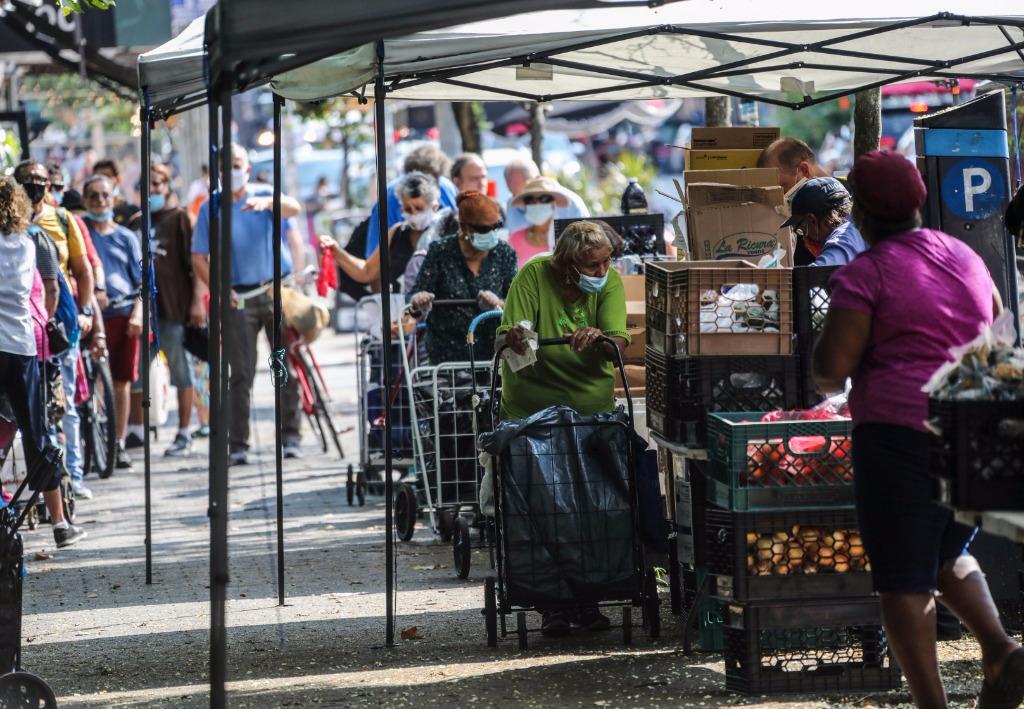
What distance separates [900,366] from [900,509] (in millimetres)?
442

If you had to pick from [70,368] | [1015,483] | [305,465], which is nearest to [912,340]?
[1015,483]

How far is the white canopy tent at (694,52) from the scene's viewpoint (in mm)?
7375

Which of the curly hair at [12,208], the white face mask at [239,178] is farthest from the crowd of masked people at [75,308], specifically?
the white face mask at [239,178]

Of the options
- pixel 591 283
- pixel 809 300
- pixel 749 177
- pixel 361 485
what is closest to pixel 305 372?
pixel 361 485

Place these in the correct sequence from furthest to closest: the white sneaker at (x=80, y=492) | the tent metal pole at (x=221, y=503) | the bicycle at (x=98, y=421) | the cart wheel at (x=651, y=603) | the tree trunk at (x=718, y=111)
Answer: the bicycle at (x=98, y=421) < the tree trunk at (x=718, y=111) < the white sneaker at (x=80, y=492) < the cart wheel at (x=651, y=603) < the tent metal pole at (x=221, y=503)

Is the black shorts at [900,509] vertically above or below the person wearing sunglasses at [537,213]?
below

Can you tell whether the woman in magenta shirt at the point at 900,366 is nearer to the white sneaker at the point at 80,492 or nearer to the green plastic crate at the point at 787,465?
the green plastic crate at the point at 787,465

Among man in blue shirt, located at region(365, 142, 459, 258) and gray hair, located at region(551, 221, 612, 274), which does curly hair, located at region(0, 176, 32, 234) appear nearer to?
man in blue shirt, located at region(365, 142, 459, 258)

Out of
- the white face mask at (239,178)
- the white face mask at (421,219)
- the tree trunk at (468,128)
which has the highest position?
the tree trunk at (468,128)

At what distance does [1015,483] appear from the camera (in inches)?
187

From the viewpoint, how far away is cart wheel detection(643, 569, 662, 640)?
7.31m

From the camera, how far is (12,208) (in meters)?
9.62

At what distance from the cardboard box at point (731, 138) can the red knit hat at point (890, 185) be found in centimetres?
424

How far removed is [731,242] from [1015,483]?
3.75 meters
